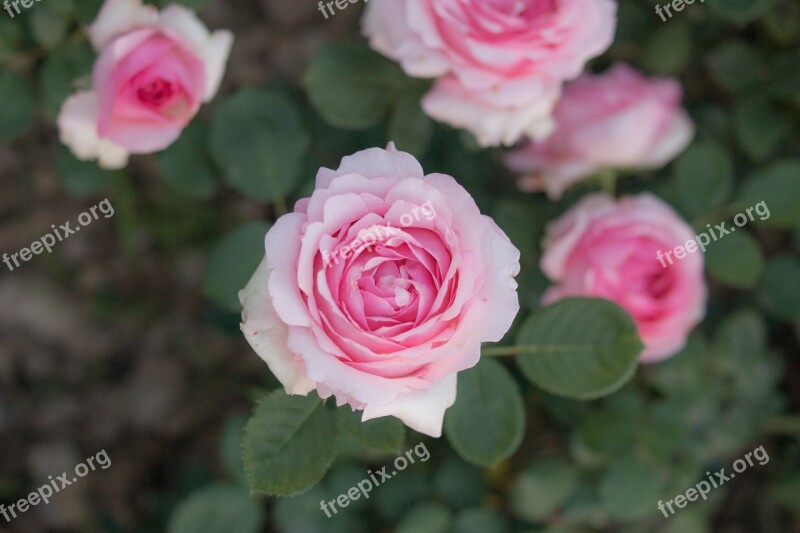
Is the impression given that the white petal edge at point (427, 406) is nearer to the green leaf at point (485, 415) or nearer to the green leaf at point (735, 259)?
the green leaf at point (485, 415)

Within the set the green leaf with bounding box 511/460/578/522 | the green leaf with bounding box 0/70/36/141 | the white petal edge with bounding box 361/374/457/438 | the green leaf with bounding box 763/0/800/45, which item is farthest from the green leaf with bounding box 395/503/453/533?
the green leaf with bounding box 763/0/800/45

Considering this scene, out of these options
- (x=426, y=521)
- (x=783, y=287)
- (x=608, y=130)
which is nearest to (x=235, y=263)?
(x=426, y=521)

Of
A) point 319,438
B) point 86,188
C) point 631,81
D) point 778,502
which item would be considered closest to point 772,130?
point 631,81

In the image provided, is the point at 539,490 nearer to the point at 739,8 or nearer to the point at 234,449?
the point at 234,449

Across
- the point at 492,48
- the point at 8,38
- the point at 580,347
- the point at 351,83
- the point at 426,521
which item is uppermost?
Answer: the point at 8,38

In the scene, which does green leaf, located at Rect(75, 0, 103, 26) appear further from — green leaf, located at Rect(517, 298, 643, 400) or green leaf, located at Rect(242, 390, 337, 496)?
green leaf, located at Rect(517, 298, 643, 400)
